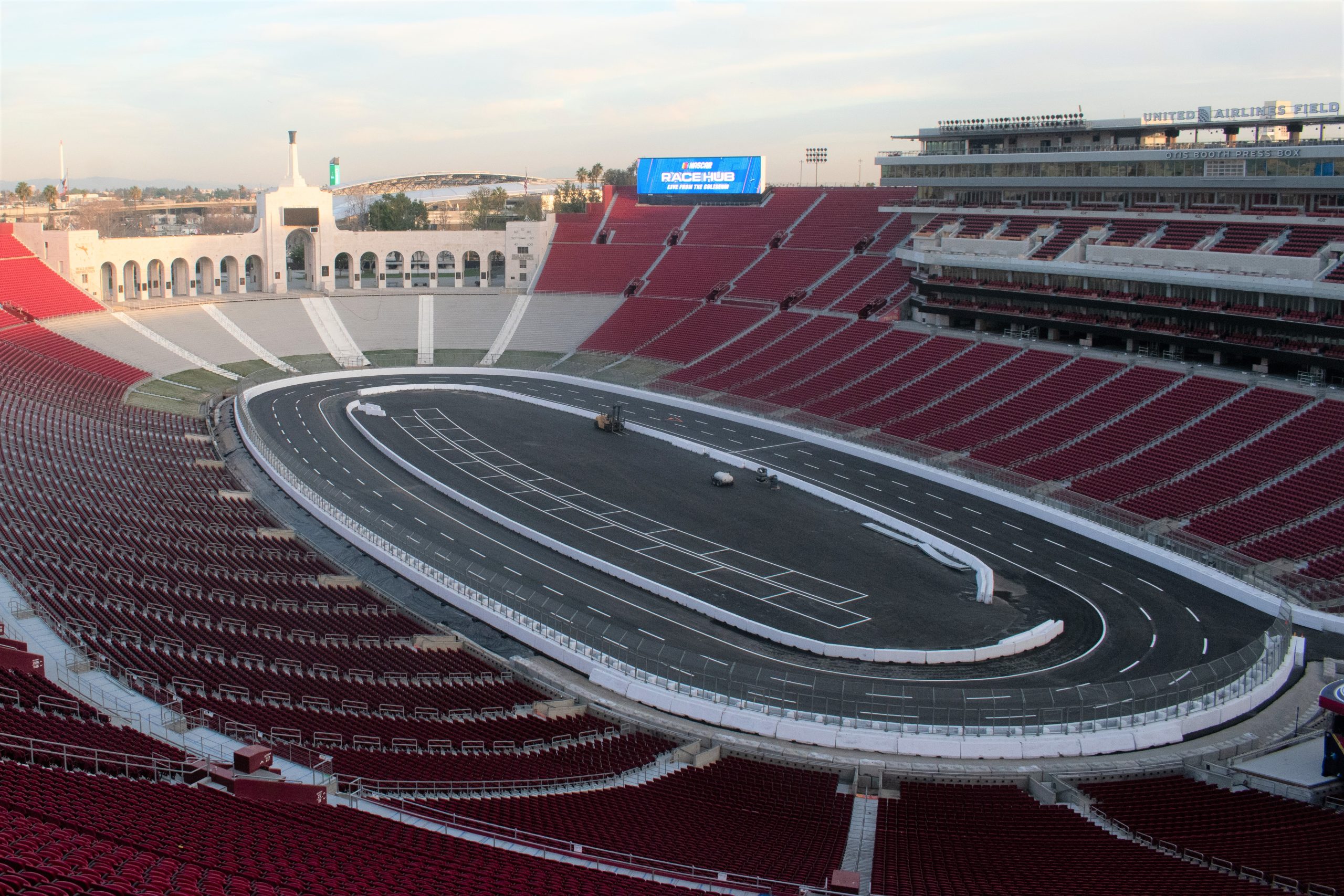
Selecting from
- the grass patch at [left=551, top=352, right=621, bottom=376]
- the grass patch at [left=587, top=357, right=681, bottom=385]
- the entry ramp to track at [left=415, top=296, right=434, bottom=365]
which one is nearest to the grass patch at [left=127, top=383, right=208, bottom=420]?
the entry ramp to track at [left=415, top=296, right=434, bottom=365]

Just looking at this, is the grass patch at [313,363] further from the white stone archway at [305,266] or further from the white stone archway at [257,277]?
the white stone archway at [257,277]

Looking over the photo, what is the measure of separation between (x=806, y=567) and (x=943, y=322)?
3289 centimetres

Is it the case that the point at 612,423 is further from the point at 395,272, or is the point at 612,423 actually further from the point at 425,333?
the point at 395,272

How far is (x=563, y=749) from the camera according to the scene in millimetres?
27109

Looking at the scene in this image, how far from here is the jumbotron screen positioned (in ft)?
325

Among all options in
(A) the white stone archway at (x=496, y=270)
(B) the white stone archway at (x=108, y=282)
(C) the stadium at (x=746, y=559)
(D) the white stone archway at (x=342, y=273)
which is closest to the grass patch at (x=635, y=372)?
(C) the stadium at (x=746, y=559)

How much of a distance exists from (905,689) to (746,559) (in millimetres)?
12439

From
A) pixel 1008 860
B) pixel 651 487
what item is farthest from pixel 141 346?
pixel 1008 860

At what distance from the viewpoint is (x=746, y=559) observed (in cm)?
4284

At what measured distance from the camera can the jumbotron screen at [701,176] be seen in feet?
325

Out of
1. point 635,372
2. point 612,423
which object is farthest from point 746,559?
point 635,372

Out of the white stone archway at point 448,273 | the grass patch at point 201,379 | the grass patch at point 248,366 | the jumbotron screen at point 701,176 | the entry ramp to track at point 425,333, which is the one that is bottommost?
the grass patch at point 201,379

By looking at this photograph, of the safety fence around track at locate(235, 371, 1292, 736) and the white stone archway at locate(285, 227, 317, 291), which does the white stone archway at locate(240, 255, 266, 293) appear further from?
the safety fence around track at locate(235, 371, 1292, 736)

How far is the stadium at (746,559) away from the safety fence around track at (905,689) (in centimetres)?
15
